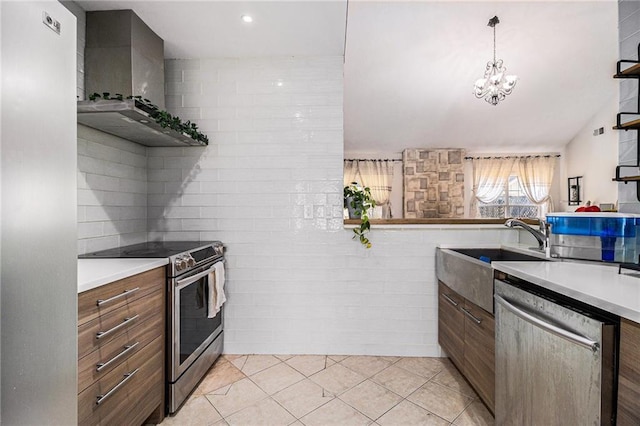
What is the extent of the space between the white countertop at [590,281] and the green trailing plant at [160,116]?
2074 millimetres

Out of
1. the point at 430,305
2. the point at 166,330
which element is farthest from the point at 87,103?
the point at 430,305

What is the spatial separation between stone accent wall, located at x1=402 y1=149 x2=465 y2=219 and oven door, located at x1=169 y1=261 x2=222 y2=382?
243 inches

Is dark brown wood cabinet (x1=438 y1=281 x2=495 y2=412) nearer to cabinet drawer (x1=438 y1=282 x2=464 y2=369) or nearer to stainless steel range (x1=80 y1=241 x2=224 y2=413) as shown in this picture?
cabinet drawer (x1=438 y1=282 x2=464 y2=369)

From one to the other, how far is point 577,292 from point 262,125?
2261 millimetres

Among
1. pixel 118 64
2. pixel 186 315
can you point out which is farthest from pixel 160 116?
pixel 186 315

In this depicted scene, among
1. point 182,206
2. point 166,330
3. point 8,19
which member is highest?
point 8,19

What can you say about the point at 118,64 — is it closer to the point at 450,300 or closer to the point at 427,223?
the point at 427,223

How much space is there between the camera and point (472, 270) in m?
1.80

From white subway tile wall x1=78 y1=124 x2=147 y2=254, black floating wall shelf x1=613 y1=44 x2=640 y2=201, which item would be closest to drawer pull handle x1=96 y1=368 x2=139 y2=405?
white subway tile wall x1=78 y1=124 x2=147 y2=254

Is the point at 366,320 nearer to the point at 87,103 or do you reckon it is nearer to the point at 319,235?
the point at 319,235

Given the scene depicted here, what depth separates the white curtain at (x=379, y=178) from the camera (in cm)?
780

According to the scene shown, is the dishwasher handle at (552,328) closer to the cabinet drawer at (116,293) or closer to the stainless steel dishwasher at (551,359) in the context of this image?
the stainless steel dishwasher at (551,359)

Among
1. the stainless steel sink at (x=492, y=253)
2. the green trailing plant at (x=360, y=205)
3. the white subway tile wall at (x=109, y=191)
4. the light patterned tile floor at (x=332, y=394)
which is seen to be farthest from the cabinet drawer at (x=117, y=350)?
the stainless steel sink at (x=492, y=253)

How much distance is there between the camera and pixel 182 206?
8.53ft
